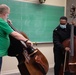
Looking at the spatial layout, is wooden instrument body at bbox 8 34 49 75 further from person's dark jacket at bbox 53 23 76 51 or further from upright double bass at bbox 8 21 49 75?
person's dark jacket at bbox 53 23 76 51

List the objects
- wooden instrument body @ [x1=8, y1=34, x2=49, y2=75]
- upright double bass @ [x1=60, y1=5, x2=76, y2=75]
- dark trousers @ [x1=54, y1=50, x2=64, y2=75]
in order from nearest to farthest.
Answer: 1. wooden instrument body @ [x1=8, y1=34, x2=49, y2=75]
2. upright double bass @ [x1=60, y1=5, x2=76, y2=75]
3. dark trousers @ [x1=54, y1=50, x2=64, y2=75]

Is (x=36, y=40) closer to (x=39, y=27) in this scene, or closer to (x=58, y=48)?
(x=39, y=27)

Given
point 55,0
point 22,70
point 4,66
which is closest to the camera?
point 22,70

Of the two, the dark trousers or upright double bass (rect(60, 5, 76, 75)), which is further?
the dark trousers

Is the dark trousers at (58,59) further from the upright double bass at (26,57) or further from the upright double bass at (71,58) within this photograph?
the upright double bass at (26,57)

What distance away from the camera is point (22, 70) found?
2.96 metres

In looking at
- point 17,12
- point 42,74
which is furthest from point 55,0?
point 42,74

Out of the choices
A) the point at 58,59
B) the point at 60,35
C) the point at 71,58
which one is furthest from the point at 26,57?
the point at 60,35

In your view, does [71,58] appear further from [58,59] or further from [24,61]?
[24,61]

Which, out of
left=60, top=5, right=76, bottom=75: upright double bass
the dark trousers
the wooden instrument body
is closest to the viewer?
the wooden instrument body

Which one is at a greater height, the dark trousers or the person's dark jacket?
the person's dark jacket

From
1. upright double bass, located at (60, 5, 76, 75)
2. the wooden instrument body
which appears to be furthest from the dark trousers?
the wooden instrument body

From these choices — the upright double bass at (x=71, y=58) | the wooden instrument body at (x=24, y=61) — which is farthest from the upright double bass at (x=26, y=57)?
the upright double bass at (x=71, y=58)

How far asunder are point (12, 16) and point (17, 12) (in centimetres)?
19
